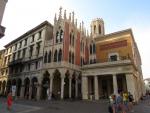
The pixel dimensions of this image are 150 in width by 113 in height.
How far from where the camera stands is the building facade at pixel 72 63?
2586 centimetres

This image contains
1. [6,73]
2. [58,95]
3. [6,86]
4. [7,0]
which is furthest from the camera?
[6,73]

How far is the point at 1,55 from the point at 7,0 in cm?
4796

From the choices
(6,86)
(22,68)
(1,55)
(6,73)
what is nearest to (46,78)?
(22,68)

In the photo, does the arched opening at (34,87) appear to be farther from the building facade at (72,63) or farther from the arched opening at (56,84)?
the arched opening at (56,84)

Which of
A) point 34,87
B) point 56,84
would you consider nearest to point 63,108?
point 56,84

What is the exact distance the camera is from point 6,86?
133 feet

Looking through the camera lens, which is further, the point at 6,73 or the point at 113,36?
the point at 6,73

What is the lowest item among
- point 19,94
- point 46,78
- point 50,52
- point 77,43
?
point 19,94

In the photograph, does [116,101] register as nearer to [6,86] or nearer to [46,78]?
[46,78]

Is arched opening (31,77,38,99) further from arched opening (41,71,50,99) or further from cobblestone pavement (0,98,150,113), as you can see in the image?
cobblestone pavement (0,98,150,113)

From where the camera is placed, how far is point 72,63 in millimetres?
29516

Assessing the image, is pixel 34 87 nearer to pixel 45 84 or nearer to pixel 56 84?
pixel 45 84

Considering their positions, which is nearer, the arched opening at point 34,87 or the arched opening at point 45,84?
the arched opening at point 45,84

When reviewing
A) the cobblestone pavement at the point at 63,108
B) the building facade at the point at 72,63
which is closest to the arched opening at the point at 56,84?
the building facade at the point at 72,63
